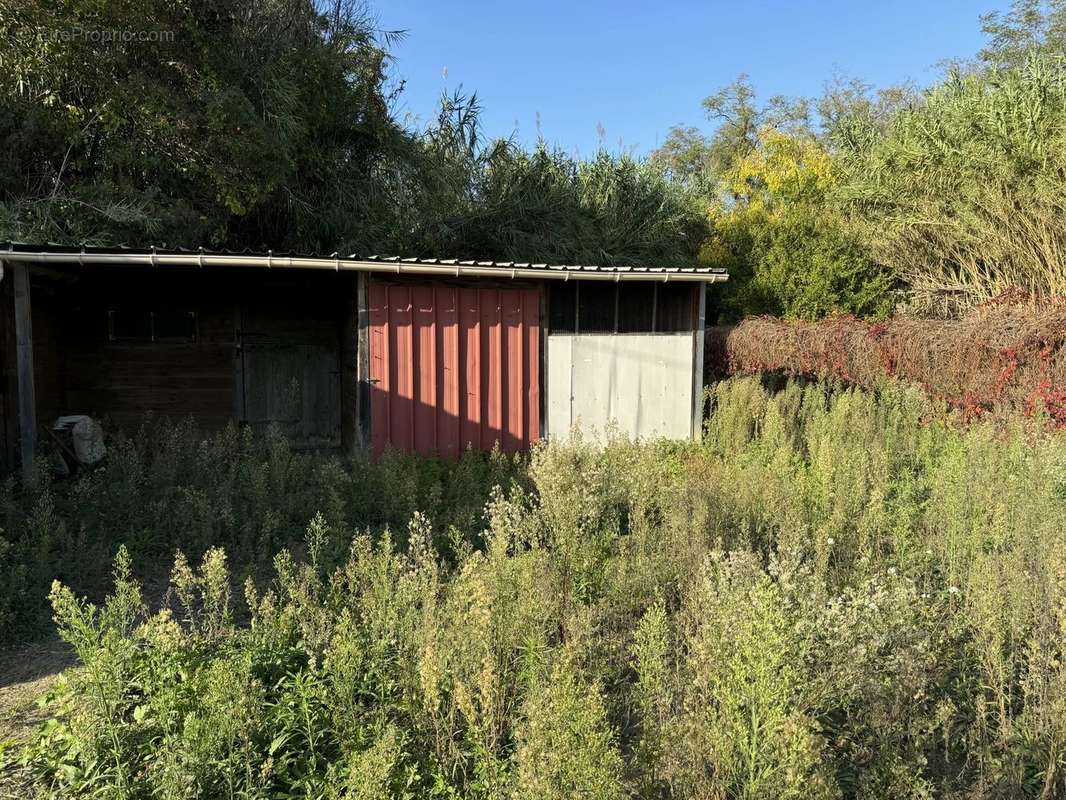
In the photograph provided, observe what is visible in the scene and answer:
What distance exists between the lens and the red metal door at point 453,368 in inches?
329

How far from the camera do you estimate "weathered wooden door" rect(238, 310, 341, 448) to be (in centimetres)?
1028

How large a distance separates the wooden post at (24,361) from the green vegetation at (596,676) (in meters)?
3.75

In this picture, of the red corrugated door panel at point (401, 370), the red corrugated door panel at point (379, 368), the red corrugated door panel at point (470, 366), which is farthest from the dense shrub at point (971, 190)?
the red corrugated door panel at point (379, 368)

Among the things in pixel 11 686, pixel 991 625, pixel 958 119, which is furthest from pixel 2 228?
pixel 958 119

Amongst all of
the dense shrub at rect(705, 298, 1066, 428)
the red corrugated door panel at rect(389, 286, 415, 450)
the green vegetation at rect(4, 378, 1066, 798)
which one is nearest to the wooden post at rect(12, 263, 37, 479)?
the red corrugated door panel at rect(389, 286, 415, 450)

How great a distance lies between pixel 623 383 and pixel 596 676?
6.57 m

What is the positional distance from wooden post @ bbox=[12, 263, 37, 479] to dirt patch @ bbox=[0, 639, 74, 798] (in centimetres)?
393

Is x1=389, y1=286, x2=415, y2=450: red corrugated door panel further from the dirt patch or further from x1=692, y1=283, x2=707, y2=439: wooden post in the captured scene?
the dirt patch

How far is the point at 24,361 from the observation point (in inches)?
281

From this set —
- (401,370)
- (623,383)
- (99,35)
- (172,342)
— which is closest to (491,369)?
(401,370)

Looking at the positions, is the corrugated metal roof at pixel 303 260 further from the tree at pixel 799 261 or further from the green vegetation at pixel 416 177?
the tree at pixel 799 261

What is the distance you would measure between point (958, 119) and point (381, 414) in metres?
10.5

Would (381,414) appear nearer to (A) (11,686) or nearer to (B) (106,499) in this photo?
(B) (106,499)

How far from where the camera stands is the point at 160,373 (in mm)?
9969
